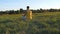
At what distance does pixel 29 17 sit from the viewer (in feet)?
50.9

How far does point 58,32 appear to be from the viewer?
9.66 m

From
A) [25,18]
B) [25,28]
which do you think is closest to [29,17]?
[25,18]

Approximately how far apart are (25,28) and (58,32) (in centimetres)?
136

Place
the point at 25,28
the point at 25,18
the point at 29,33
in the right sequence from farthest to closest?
the point at 25,18, the point at 25,28, the point at 29,33

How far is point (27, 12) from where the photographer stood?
15570 millimetres

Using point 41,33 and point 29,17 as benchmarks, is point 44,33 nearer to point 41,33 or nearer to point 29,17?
point 41,33

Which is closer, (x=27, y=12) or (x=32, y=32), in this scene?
(x=32, y=32)

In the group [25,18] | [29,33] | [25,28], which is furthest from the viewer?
[25,18]

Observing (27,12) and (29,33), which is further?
(27,12)

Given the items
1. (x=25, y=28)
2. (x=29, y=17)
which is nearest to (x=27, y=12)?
(x=29, y=17)

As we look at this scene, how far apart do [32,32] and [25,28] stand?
0.54m

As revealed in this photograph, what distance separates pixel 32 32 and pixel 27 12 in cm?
608

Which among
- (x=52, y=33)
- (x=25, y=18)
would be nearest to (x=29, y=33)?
(x=52, y=33)

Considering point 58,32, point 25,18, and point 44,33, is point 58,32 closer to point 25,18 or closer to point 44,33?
point 44,33
